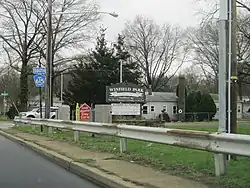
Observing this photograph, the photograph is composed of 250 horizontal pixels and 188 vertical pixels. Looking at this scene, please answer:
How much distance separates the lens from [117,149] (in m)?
14.7

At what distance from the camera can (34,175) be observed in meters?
10.8

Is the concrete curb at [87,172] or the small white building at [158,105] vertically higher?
the small white building at [158,105]

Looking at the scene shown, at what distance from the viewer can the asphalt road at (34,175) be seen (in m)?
9.50

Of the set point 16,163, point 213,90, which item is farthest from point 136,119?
point 213,90

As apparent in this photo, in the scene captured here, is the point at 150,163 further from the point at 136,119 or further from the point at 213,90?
the point at 213,90

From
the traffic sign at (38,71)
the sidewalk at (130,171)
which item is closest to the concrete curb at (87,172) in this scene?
the sidewalk at (130,171)

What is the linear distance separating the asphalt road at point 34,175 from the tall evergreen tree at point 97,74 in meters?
43.1

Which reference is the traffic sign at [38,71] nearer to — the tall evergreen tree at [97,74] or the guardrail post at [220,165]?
the guardrail post at [220,165]

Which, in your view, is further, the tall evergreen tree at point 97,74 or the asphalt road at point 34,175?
the tall evergreen tree at point 97,74

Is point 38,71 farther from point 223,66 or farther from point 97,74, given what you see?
point 97,74

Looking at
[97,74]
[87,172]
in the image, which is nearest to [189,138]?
[87,172]

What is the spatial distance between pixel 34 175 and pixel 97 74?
47897 mm

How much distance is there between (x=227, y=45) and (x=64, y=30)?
41.1 meters

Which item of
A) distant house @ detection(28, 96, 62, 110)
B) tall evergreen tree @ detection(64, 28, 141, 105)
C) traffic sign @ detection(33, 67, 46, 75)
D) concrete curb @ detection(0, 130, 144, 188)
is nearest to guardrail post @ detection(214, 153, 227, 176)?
concrete curb @ detection(0, 130, 144, 188)
